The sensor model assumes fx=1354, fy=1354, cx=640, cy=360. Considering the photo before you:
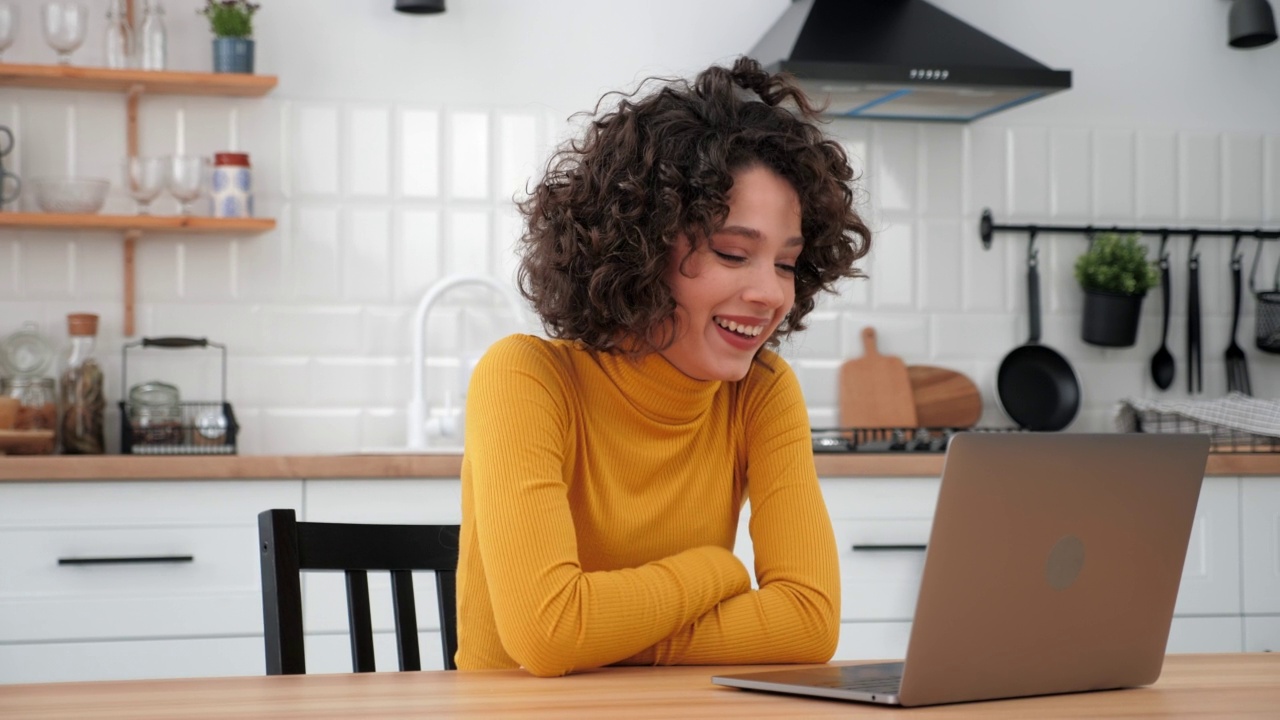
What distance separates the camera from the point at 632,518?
4.85ft

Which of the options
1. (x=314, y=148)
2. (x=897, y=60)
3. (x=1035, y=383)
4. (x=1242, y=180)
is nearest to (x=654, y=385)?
(x=897, y=60)

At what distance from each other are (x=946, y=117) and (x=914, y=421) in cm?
79

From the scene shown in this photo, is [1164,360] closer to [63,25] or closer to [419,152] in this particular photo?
[419,152]

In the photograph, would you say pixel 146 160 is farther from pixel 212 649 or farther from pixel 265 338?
pixel 212 649

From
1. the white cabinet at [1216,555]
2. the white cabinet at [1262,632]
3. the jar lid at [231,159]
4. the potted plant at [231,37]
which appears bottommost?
the white cabinet at [1262,632]

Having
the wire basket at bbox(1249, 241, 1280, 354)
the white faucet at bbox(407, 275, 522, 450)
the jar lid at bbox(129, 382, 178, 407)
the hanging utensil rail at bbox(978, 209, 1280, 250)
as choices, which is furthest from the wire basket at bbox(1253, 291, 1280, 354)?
the jar lid at bbox(129, 382, 178, 407)

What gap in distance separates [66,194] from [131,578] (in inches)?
36.6

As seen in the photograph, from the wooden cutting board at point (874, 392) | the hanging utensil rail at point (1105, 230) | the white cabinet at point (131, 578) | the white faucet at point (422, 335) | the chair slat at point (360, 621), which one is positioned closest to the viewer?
the chair slat at point (360, 621)

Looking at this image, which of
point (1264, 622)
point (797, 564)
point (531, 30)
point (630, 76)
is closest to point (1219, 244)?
point (1264, 622)

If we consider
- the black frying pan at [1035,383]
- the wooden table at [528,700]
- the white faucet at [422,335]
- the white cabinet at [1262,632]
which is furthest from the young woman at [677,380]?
the black frying pan at [1035,383]

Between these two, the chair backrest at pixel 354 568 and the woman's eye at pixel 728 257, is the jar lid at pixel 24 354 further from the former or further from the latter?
the woman's eye at pixel 728 257

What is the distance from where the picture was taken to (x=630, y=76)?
11.1 feet

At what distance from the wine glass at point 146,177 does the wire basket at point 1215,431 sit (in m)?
2.26

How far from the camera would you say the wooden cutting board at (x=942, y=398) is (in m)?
3.43
